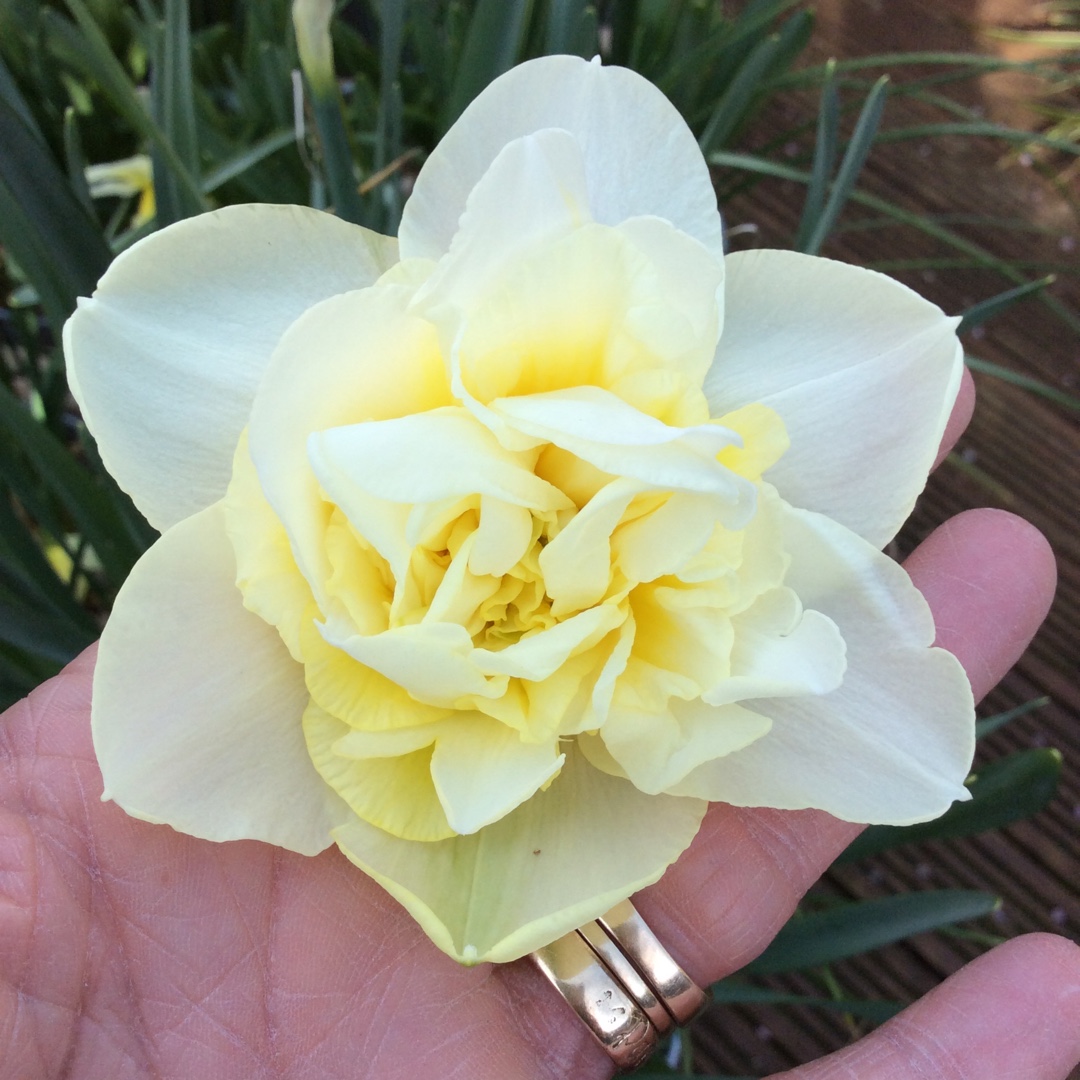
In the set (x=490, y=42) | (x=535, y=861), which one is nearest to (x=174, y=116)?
(x=490, y=42)

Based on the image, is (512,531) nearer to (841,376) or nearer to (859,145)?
(841,376)

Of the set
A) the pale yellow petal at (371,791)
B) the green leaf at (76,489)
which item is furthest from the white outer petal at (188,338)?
the green leaf at (76,489)

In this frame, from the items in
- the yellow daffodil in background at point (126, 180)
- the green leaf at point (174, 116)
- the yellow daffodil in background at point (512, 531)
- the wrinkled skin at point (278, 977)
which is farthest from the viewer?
the yellow daffodil in background at point (126, 180)

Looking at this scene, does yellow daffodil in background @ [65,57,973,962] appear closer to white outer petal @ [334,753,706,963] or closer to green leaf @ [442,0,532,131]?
white outer petal @ [334,753,706,963]

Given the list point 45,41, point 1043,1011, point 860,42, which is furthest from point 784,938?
point 860,42

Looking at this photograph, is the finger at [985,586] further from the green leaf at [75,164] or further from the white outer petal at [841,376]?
the green leaf at [75,164]
